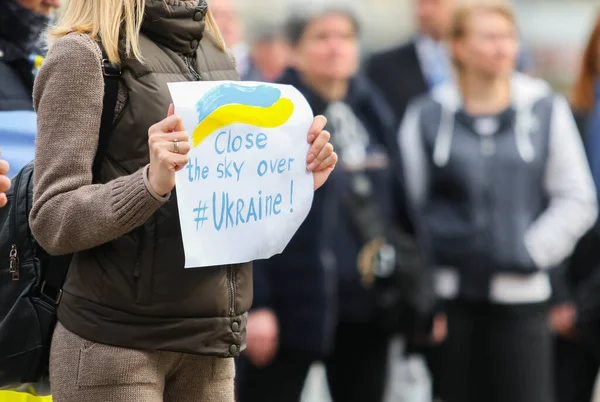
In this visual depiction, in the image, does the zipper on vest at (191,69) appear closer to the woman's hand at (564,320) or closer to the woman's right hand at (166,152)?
the woman's right hand at (166,152)

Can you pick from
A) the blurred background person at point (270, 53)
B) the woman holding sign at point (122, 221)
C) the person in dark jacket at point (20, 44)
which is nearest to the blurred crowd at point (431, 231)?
the person in dark jacket at point (20, 44)

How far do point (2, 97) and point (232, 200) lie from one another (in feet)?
2.84

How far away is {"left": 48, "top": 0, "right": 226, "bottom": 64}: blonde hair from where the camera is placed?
9.89 feet

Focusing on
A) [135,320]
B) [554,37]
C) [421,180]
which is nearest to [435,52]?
[421,180]

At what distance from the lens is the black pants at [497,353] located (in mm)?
5578

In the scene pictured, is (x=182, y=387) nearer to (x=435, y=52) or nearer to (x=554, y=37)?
(x=435, y=52)

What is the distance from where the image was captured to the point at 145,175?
9.42 ft

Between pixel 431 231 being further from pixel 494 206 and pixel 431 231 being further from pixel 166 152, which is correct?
pixel 166 152

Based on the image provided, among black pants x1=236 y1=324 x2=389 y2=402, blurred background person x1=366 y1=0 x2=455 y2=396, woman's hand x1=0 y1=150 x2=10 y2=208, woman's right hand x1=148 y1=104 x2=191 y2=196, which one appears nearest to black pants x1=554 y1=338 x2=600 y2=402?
black pants x1=236 y1=324 x2=389 y2=402

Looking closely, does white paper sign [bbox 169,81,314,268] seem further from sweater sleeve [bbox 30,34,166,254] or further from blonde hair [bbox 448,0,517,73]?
blonde hair [bbox 448,0,517,73]

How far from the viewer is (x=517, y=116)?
5746 mm

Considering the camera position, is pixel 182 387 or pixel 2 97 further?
pixel 2 97

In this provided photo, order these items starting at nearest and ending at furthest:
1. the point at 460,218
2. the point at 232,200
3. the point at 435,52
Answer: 1. the point at 232,200
2. the point at 460,218
3. the point at 435,52

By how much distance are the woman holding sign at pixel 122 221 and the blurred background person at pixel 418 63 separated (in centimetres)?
397
